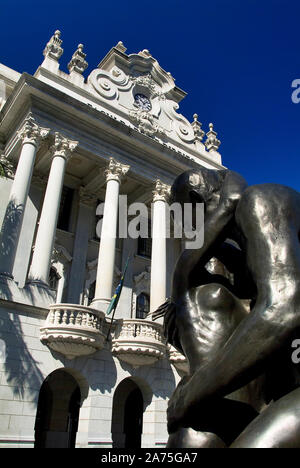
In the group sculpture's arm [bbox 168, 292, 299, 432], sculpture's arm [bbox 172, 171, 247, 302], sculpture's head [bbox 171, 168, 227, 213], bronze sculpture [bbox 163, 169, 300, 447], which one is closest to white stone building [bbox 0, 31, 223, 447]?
sculpture's head [bbox 171, 168, 227, 213]

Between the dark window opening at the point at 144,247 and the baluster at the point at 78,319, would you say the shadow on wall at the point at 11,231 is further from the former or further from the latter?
the dark window opening at the point at 144,247

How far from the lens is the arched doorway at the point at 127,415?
1941 cm

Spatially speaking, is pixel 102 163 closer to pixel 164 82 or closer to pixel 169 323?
pixel 164 82

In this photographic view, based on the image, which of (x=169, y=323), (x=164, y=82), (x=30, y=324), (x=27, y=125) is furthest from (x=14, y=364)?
(x=164, y=82)

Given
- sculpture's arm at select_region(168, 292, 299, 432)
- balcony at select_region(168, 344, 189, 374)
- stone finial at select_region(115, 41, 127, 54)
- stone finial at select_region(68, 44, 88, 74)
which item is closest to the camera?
sculpture's arm at select_region(168, 292, 299, 432)

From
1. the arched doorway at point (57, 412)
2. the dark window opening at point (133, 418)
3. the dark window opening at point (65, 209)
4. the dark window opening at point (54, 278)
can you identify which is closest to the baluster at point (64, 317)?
the arched doorway at point (57, 412)

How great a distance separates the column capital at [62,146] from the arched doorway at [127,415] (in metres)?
11.6

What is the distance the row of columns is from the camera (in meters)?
14.9

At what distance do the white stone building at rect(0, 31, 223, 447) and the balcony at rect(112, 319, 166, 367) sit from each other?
0.05 m

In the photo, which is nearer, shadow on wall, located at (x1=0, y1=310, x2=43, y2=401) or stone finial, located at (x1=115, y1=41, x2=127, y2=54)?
shadow on wall, located at (x1=0, y1=310, x2=43, y2=401)

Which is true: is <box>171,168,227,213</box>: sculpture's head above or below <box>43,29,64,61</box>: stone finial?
below

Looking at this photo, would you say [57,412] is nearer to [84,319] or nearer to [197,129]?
[84,319]

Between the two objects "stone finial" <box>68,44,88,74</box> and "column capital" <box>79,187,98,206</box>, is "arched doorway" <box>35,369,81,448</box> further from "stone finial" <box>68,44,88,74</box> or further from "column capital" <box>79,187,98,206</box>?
"stone finial" <box>68,44,88,74</box>
